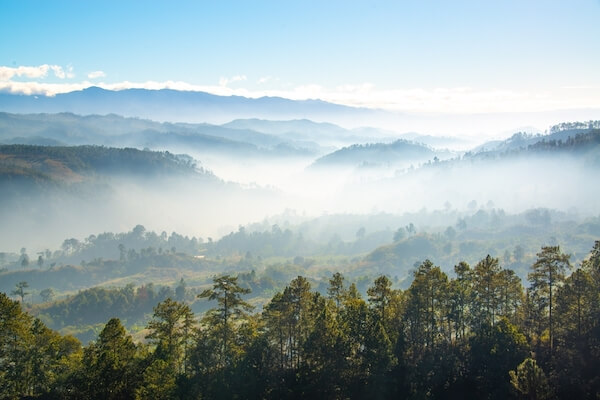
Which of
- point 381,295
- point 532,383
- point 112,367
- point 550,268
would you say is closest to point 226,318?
point 112,367

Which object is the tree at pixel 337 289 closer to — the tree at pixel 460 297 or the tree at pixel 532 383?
the tree at pixel 460 297

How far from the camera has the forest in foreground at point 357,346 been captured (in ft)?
156

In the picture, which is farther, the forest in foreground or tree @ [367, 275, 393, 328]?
tree @ [367, 275, 393, 328]

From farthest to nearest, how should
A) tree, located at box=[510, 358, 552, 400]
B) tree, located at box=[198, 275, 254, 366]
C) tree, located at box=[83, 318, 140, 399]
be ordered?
tree, located at box=[198, 275, 254, 366]
tree, located at box=[510, 358, 552, 400]
tree, located at box=[83, 318, 140, 399]

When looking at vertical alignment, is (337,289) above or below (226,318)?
above

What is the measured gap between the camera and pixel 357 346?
51969 millimetres

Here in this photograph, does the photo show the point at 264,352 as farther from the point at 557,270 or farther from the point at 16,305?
the point at 557,270

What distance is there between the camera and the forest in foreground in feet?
156

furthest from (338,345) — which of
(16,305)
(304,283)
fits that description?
(16,305)

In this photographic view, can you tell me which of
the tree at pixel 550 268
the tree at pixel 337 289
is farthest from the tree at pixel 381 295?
the tree at pixel 550 268

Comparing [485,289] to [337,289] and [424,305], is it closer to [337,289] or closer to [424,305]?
[424,305]

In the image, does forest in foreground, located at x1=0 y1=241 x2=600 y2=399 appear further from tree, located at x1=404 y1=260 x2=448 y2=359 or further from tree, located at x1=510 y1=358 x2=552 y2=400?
tree, located at x1=510 y1=358 x2=552 y2=400

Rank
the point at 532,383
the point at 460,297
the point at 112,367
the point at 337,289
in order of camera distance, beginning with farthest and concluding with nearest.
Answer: the point at 337,289
the point at 460,297
the point at 532,383
the point at 112,367

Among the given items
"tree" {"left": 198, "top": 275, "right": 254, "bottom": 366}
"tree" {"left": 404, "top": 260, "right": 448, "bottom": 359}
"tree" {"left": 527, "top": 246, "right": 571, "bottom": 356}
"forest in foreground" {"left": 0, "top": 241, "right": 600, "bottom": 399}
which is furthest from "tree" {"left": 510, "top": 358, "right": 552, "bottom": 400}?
"tree" {"left": 198, "top": 275, "right": 254, "bottom": 366}
